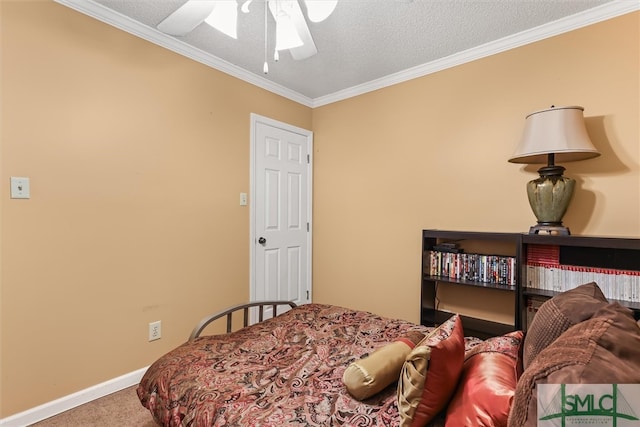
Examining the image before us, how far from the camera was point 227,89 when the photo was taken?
282 cm

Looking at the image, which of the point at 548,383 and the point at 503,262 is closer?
the point at 548,383

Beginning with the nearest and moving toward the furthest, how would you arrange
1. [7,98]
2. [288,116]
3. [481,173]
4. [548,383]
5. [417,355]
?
[548,383] → [417,355] → [7,98] → [481,173] → [288,116]

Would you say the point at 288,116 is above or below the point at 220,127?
above

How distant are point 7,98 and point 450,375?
8.28 ft

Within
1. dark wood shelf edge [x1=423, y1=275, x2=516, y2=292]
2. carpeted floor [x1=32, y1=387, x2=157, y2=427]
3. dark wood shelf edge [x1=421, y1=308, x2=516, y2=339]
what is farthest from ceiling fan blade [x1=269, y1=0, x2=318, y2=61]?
carpeted floor [x1=32, y1=387, x2=157, y2=427]

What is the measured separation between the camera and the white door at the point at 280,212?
3078mm

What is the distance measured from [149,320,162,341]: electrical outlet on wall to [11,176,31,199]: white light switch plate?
3.80ft

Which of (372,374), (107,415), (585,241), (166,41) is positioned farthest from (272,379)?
(166,41)

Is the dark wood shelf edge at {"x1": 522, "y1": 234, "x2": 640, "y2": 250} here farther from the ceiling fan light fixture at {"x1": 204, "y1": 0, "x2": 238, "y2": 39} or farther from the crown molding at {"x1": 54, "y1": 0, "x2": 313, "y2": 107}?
Answer: the crown molding at {"x1": 54, "y1": 0, "x2": 313, "y2": 107}

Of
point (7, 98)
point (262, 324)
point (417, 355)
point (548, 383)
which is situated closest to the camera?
point (548, 383)

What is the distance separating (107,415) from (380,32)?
3.09m

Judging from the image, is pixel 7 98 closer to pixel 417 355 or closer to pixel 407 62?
pixel 417 355

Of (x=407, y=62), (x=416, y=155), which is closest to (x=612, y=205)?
(x=416, y=155)

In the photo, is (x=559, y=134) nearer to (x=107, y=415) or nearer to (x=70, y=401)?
(x=107, y=415)
